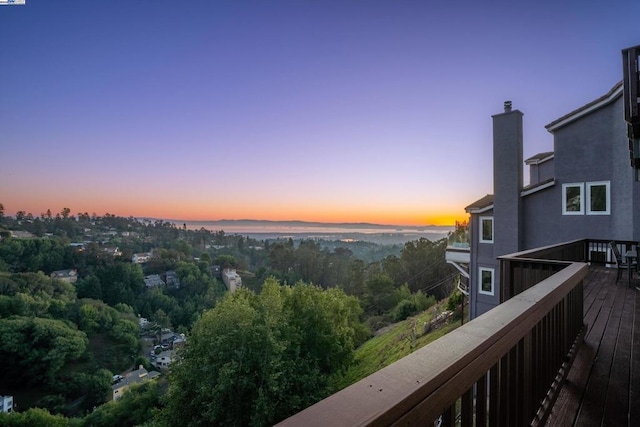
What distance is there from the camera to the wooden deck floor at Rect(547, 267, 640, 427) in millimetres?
2160

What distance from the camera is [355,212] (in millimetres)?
40188

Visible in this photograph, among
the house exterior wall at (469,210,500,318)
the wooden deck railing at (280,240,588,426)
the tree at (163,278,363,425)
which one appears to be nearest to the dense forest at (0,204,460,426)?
the tree at (163,278,363,425)

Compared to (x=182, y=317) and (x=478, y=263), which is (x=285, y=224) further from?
(x=478, y=263)

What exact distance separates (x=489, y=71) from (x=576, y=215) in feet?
22.3

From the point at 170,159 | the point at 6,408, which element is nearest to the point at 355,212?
the point at 170,159

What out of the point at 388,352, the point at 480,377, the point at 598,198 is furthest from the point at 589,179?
the point at 388,352

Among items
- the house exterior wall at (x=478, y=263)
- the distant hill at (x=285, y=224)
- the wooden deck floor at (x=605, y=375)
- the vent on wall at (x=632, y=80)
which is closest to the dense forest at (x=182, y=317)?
the distant hill at (x=285, y=224)

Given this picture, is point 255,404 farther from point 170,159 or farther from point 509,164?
point 170,159

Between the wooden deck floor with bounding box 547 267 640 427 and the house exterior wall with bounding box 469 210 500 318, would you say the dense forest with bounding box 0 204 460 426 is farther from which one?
the wooden deck floor with bounding box 547 267 640 427

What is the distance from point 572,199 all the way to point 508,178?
2235 millimetres

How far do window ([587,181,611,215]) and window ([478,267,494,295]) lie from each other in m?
4.16

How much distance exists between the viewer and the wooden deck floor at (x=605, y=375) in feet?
7.09

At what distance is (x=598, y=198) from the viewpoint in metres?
10.8

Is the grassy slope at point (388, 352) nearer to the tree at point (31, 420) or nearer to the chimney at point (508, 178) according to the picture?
the chimney at point (508, 178)
